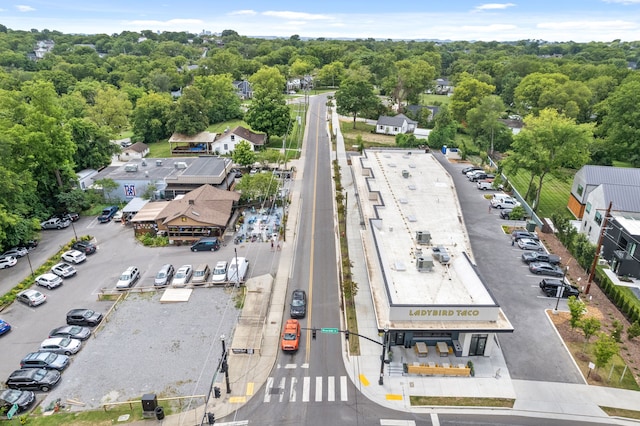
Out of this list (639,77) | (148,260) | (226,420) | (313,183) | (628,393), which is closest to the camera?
(226,420)

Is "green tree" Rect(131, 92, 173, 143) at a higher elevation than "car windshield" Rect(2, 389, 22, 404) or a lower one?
higher

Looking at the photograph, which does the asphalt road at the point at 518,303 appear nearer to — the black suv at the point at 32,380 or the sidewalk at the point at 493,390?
A: the sidewalk at the point at 493,390

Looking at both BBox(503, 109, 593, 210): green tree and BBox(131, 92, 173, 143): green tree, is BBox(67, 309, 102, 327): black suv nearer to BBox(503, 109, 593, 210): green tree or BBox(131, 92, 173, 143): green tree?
BBox(503, 109, 593, 210): green tree

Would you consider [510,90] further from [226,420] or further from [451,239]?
[226,420]

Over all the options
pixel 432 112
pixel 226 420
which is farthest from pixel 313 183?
pixel 432 112

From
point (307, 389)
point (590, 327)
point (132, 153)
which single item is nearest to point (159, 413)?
point (307, 389)

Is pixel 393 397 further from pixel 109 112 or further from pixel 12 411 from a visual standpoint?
pixel 109 112

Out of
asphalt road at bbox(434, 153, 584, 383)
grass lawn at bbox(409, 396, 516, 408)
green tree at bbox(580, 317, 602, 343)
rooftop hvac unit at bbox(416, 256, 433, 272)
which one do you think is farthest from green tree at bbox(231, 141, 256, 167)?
green tree at bbox(580, 317, 602, 343)
